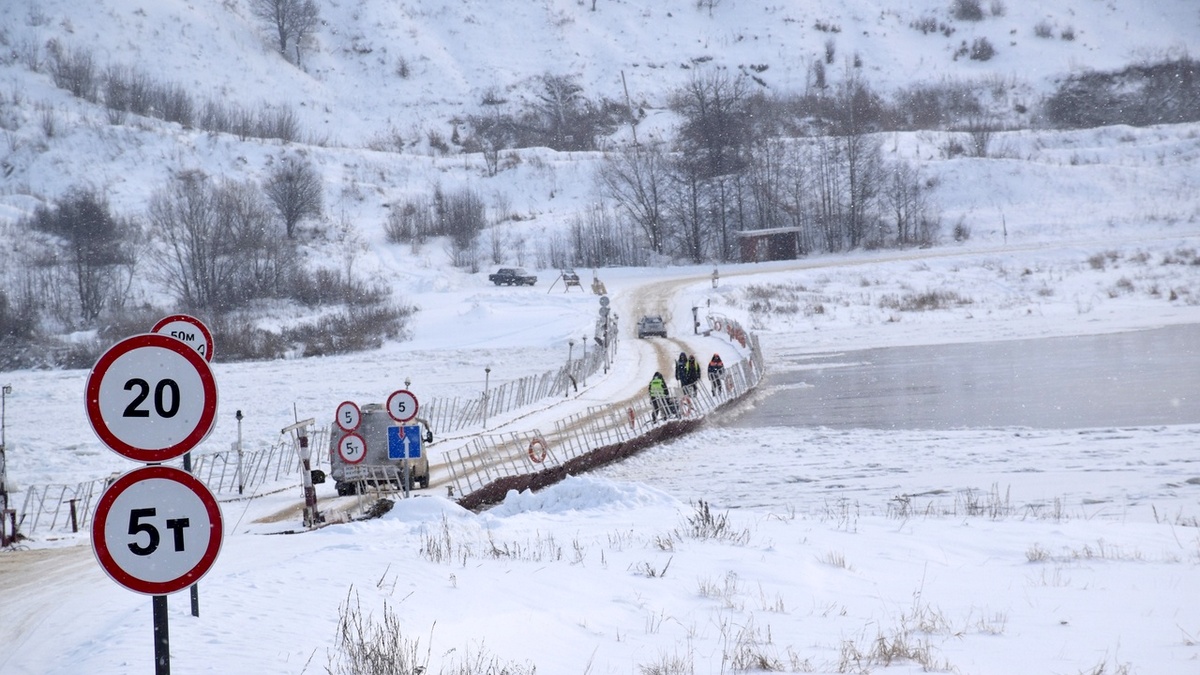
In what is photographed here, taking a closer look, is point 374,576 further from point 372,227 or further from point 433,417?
point 372,227

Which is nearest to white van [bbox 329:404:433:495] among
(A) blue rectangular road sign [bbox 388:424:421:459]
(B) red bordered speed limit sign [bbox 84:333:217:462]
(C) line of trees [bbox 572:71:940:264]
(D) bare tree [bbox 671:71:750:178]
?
(A) blue rectangular road sign [bbox 388:424:421:459]

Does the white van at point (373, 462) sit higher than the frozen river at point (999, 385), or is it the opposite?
the white van at point (373, 462)

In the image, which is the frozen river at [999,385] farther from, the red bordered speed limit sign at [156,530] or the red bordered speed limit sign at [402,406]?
the red bordered speed limit sign at [156,530]

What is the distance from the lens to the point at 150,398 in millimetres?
Answer: 4883

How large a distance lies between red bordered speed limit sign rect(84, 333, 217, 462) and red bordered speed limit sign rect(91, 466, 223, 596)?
15 cm

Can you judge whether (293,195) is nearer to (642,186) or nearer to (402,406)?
(642,186)

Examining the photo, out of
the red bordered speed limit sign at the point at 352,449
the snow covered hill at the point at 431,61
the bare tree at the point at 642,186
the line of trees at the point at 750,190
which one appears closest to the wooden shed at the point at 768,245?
the line of trees at the point at 750,190

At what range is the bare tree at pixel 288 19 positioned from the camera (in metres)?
120

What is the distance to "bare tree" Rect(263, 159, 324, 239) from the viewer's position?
80188 mm

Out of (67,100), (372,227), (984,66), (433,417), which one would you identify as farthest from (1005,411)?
(984,66)

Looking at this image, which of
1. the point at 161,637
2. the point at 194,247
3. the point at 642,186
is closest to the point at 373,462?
the point at 161,637

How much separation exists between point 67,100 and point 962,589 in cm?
9814

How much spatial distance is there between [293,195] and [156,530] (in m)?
79.6

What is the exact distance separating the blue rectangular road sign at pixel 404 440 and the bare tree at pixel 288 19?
11004 cm
